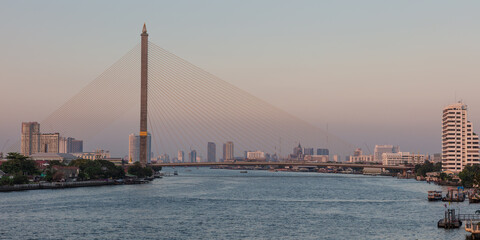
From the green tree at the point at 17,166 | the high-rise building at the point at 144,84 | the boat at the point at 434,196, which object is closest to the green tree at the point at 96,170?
the high-rise building at the point at 144,84

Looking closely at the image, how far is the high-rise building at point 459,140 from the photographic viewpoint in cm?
16850

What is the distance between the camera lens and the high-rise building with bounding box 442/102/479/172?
168500 mm

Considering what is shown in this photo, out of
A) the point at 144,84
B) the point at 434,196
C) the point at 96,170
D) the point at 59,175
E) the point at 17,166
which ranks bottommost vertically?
the point at 434,196

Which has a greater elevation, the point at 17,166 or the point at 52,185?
the point at 17,166

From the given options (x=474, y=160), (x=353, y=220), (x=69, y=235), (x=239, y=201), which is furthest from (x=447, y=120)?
(x=69, y=235)

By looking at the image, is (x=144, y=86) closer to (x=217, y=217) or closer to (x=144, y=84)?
(x=144, y=84)

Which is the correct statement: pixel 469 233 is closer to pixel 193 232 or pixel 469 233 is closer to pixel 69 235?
pixel 193 232

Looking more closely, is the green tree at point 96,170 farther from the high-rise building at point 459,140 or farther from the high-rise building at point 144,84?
the high-rise building at point 459,140

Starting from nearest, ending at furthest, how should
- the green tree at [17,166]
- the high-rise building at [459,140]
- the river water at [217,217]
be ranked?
the river water at [217,217], the green tree at [17,166], the high-rise building at [459,140]

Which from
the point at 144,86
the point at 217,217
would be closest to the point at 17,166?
the point at 144,86

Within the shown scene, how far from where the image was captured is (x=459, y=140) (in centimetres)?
17025

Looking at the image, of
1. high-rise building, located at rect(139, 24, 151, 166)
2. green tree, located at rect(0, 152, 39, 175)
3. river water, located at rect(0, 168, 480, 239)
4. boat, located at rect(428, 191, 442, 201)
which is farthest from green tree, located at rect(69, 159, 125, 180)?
boat, located at rect(428, 191, 442, 201)

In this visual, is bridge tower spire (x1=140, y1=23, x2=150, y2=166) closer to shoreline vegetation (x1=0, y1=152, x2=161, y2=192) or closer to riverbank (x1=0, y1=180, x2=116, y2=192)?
shoreline vegetation (x1=0, y1=152, x2=161, y2=192)

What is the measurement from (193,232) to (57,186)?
221 feet
